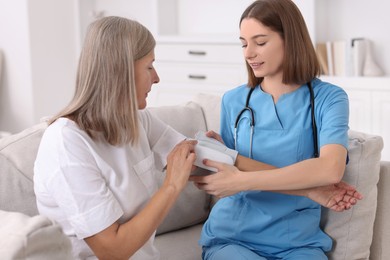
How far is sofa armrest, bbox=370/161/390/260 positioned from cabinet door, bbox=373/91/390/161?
1.79m

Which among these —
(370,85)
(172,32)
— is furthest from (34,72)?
(370,85)

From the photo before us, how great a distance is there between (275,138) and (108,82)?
58cm

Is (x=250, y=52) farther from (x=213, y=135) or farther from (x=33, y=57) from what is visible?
(x=33, y=57)

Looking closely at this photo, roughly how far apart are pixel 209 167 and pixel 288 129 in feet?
0.85

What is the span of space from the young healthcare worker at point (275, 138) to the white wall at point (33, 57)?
331cm

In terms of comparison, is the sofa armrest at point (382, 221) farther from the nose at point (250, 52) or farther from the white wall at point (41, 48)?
the white wall at point (41, 48)

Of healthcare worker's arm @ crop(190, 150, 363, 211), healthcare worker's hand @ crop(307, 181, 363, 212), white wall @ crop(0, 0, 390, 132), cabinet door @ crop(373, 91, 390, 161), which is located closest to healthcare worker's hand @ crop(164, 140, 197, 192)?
healthcare worker's arm @ crop(190, 150, 363, 211)

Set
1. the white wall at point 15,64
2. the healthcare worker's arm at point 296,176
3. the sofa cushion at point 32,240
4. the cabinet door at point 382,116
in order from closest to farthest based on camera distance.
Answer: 1. the sofa cushion at point 32,240
2. the healthcare worker's arm at point 296,176
3. the cabinet door at point 382,116
4. the white wall at point 15,64

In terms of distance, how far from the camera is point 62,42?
527 centimetres

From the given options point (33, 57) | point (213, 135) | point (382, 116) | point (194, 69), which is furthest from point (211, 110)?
point (33, 57)

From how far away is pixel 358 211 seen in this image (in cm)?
205

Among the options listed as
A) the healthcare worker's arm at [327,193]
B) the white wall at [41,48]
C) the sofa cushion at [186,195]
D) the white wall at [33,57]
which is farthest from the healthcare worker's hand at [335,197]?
the white wall at [33,57]

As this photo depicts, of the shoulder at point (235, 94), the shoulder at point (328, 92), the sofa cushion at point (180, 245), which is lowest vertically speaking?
the sofa cushion at point (180, 245)

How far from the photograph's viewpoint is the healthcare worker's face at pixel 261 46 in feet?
6.35
